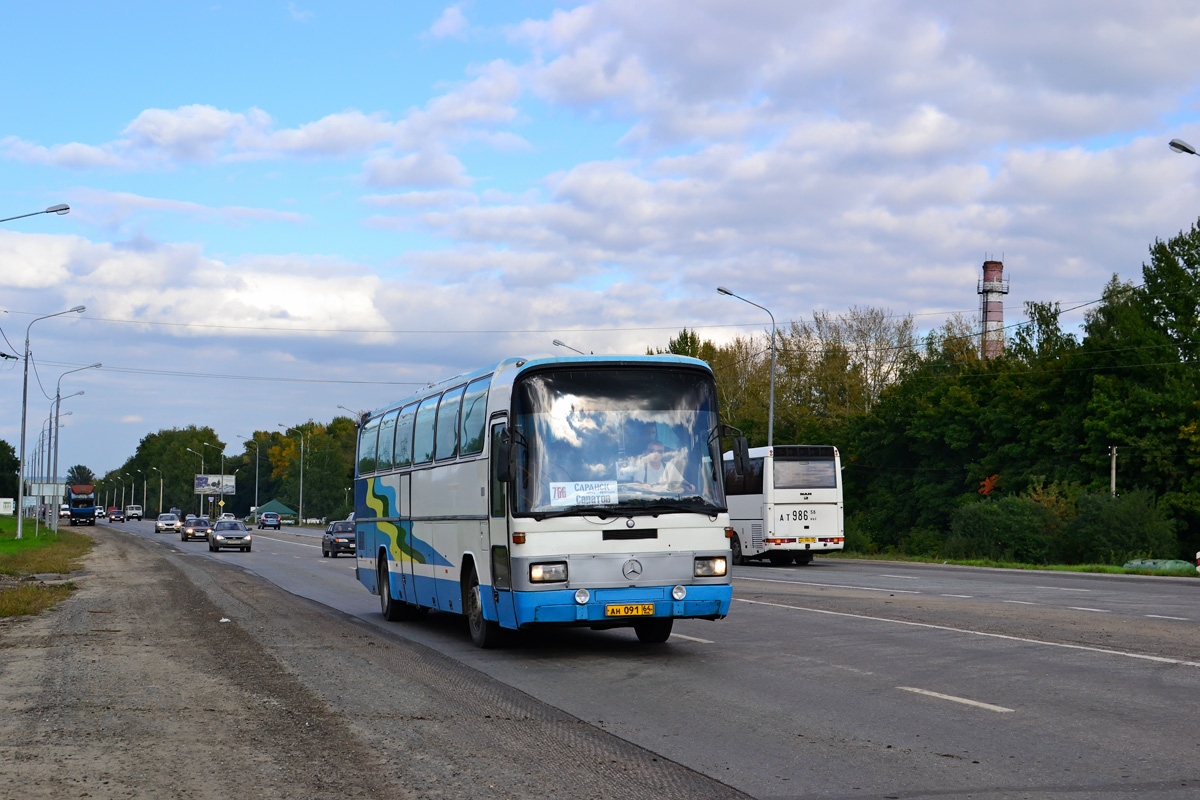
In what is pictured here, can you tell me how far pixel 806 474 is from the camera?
3706 centimetres

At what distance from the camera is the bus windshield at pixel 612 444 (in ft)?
42.3

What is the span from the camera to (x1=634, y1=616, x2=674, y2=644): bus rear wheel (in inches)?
565

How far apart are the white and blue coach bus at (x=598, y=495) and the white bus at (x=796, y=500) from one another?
75.5ft

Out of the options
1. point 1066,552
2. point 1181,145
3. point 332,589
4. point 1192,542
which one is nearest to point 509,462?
point 332,589

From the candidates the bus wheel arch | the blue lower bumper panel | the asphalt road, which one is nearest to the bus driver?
the blue lower bumper panel

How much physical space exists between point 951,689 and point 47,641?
423 inches

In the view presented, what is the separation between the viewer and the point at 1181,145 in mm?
26953

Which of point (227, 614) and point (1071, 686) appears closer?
point (1071, 686)

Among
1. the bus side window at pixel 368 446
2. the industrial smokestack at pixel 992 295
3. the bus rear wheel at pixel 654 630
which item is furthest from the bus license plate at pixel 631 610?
the industrial smokestack at pixel 992 295

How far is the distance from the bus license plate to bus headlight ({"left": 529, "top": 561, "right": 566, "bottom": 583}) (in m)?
0.58

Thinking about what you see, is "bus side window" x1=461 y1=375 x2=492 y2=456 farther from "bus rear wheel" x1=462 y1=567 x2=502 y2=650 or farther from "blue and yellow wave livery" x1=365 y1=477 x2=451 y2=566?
"blue and yellow wave livery" x1=365 y1=477 x2=451 y2=566

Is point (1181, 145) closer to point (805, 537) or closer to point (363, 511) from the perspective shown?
point (805, 537)

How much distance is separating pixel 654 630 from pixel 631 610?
6.08 ft

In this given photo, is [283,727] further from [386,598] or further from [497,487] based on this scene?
[386,598]
